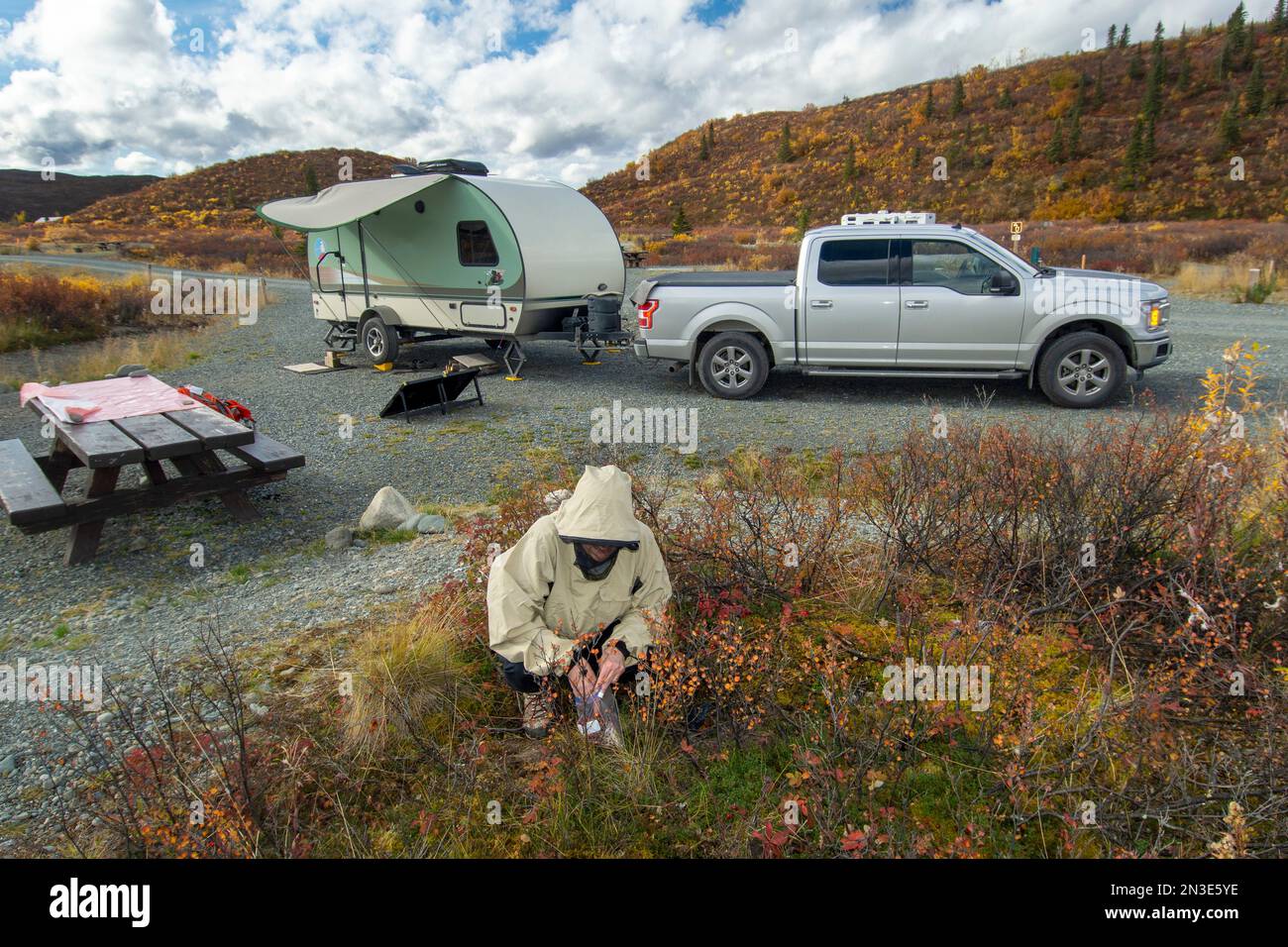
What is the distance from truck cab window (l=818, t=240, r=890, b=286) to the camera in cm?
883

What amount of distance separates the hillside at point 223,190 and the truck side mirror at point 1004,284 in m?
55.8

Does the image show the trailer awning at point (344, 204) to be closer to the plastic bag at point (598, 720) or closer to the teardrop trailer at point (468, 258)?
the teardrop trailer at point (468, 258)

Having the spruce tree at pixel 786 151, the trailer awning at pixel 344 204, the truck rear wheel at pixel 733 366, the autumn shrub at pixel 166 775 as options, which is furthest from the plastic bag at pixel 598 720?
the spruce tree at pixel 786 151

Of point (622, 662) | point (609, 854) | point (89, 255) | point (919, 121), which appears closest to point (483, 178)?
point (622, 662)

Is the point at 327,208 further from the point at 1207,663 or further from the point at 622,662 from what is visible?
the point at 1207,663

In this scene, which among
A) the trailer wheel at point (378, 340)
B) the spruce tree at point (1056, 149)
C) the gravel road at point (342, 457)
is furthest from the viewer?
the spruce tree at point (1056, 149)

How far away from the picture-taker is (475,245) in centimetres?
1117

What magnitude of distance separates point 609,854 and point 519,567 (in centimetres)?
116

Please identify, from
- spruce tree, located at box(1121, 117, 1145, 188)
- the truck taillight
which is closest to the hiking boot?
the truck taillight

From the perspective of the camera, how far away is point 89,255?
115 ft

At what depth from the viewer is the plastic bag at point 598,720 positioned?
3004 mm

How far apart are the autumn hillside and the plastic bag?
32018mm

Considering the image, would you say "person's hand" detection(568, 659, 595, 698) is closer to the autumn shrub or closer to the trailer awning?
the autumn shrub

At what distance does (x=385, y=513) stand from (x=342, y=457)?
2206mm
